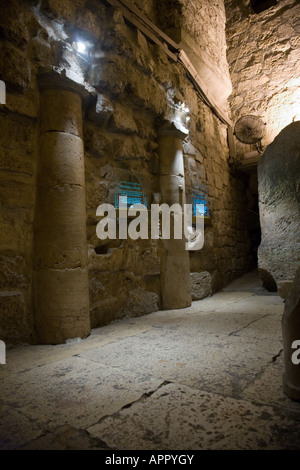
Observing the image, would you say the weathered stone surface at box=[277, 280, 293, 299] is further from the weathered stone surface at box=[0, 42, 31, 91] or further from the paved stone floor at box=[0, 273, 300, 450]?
the weathered stone surface at box=[0, 42, 31, 91]

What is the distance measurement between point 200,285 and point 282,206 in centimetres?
166

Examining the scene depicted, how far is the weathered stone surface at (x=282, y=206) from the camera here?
148 inches

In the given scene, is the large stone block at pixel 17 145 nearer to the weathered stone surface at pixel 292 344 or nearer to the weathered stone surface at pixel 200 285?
the weathered stone surface at pixel 292 344

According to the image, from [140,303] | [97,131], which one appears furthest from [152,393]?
[97,131]

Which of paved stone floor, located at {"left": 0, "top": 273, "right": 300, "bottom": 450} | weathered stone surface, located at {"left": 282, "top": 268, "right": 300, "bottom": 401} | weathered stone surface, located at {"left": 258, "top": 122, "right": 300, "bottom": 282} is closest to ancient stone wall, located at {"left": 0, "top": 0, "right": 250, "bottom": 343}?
paved stone floor, located at {"left": 0, "top": 273, "right": 300, "bottom": 450}

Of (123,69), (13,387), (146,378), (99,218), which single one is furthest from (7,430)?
(123,69)

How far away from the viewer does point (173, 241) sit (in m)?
3.77

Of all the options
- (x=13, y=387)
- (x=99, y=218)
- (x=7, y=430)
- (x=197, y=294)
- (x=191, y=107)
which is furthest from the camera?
(x=191, y=107)

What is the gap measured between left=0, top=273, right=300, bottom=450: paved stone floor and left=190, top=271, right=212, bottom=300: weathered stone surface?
179cm

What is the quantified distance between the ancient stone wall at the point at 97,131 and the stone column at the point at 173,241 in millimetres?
99

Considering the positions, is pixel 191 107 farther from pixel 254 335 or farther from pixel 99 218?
pixel 254 335

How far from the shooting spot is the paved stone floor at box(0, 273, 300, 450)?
1.08 m

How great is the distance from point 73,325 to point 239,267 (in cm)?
451

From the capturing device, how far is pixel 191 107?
478 centimetres
